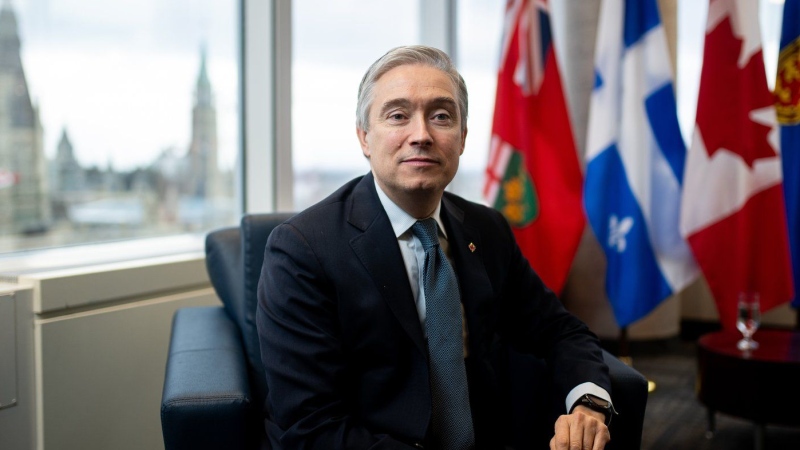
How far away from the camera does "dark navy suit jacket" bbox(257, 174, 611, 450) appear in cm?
136

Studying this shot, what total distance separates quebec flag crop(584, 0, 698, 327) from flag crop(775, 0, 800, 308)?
1.51 feet

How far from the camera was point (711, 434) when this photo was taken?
304 centimetres

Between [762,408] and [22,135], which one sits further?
[762,408]

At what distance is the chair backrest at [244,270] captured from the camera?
1816 millimetres

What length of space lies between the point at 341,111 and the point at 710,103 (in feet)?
5.75

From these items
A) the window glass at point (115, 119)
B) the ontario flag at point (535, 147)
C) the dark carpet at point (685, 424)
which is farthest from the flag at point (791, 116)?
the window glass at point (115, 119)

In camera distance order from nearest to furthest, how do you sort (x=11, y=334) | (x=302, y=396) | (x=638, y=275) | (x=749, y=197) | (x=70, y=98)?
(x=302, y=396), (x=11, y=334), (x=70, y=98), (x=749, y=197), (x=638, y=275)

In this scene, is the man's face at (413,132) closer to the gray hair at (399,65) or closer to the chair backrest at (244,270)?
the gray hair at (399,65)

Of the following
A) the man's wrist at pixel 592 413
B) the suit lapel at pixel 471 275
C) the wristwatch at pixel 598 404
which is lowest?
the man's wrist at pixel 592 413

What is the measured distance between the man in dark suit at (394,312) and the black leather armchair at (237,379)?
8 centimetres

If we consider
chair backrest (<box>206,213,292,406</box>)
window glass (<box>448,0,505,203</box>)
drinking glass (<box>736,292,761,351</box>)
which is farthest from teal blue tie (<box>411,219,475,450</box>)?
window glass (<box>448,0,505,203</box>)

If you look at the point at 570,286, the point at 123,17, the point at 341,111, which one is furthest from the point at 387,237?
the point at 570,286

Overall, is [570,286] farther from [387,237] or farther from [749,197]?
[387,237]

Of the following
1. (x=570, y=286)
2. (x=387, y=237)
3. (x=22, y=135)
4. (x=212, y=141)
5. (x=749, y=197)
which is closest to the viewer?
(x=387, y=237)
